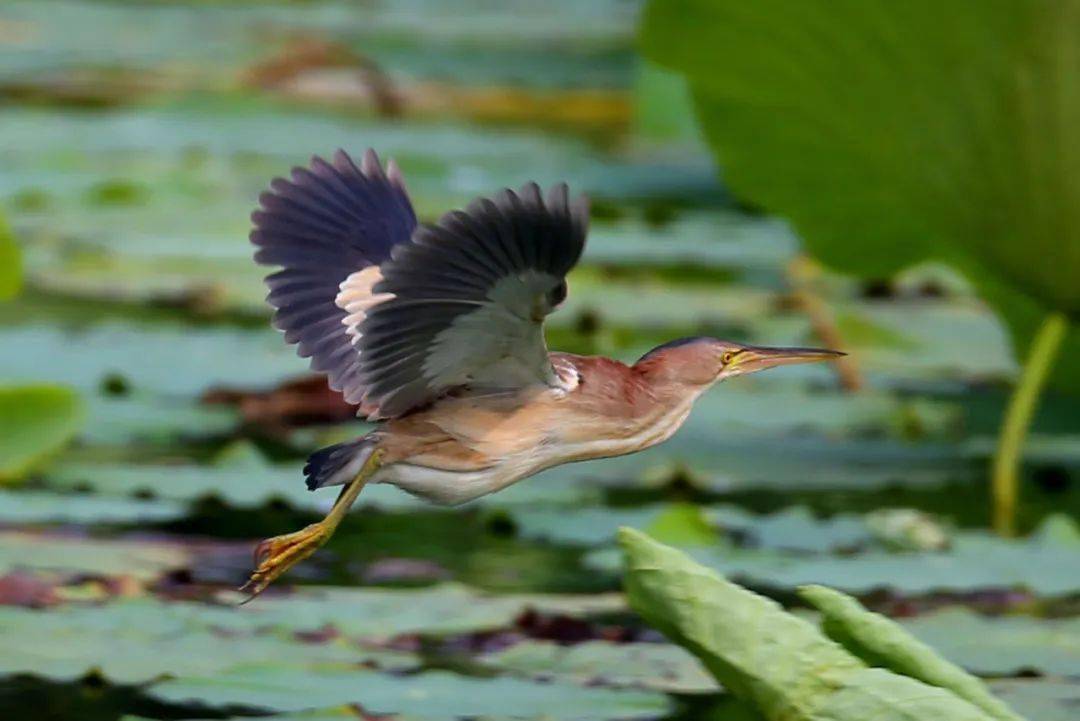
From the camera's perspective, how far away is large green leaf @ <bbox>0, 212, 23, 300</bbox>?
285 centimetres

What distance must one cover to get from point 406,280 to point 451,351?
0.12 metres

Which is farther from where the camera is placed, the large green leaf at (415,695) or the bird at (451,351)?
the large green leaf at (415,695)

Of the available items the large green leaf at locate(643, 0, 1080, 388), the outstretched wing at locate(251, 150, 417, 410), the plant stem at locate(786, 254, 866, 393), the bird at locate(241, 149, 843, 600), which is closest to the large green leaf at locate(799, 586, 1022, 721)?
the bird at locate(241, 149, 843, 600)

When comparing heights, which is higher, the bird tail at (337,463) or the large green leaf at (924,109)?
the large green leaf at (924,109)

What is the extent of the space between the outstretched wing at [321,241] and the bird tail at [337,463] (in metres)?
0.20

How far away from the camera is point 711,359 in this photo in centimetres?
204

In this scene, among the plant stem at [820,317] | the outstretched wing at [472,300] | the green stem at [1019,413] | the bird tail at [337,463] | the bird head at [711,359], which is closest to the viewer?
the outstretched wing at [472,300]

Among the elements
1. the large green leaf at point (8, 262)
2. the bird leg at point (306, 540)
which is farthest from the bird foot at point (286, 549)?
the large green leaf at point (8, 262)

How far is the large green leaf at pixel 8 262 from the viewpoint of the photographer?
2.85 meters

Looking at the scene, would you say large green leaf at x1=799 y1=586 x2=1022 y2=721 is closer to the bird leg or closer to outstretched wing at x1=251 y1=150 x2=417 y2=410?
the bird leg

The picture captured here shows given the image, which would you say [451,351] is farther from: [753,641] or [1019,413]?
[1019,413]

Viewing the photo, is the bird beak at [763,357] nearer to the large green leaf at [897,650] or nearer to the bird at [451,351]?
the bird at [451,351]

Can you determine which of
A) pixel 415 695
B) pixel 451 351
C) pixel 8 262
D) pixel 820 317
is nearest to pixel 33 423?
pixel 8 262

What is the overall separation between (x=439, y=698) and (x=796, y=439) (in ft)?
4.90
